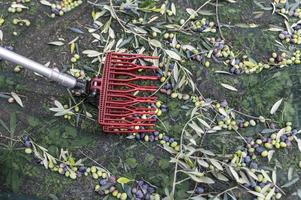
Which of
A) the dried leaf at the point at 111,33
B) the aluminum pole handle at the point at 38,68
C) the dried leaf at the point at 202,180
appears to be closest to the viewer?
the aluminum pole handle at the point at 38,68

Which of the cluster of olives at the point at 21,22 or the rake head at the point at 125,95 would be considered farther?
the cluster of olives at the point at 21,22

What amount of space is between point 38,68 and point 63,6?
19.7 inches

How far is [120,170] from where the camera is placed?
2.44m

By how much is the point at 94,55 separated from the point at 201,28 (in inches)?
21.1

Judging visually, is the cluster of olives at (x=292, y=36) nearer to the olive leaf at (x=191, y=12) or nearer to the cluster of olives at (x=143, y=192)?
the olive leaf at (x=191, y=12)

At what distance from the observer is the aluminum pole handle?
225 cm

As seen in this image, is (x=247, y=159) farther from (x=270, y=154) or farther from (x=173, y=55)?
(x=173, y=55)

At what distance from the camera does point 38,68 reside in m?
2.28

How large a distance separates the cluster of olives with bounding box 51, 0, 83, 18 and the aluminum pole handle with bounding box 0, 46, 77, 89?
0.44 metres

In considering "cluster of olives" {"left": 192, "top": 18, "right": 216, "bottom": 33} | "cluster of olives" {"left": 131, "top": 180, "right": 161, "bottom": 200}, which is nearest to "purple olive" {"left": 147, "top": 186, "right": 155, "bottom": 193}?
"cluster of olives" {"left": 131, "top": 180, "right": 161, "bottom": 200}

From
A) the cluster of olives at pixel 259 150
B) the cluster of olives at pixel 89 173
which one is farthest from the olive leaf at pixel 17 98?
the cluster of olives at pixel 259 150

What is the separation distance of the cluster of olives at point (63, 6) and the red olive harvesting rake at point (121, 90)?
1.29 feet

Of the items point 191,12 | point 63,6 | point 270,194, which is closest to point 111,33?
point 63,6

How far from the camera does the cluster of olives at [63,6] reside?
2643 millimetres
